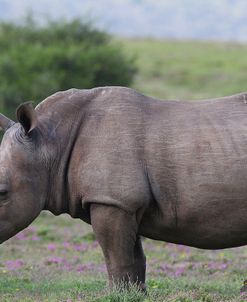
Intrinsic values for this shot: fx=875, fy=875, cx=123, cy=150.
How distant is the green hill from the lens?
127ft

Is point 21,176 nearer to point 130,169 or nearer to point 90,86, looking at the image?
point 130,169

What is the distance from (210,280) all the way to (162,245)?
11.9 feet

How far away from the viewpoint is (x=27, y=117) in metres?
7.91

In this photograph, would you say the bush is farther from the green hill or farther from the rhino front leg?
the rhino front leg

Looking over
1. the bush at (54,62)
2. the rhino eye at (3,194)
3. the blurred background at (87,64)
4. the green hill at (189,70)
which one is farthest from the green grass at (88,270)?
the green hill at (189,70)

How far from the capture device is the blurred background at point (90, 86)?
30.3 ft

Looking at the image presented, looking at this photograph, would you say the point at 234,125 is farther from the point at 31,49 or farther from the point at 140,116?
the point at 31,49

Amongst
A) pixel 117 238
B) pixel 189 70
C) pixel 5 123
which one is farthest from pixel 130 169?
pixel 189 70

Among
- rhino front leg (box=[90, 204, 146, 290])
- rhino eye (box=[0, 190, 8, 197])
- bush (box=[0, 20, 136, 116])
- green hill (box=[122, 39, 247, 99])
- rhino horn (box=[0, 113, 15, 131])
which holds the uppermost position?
rhino horn (box=[0, 113, 15, 131])

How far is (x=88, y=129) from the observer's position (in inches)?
316

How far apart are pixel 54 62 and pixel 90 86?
187 cm

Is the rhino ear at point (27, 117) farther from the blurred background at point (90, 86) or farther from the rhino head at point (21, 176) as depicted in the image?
the blurred background at point (90, 86)

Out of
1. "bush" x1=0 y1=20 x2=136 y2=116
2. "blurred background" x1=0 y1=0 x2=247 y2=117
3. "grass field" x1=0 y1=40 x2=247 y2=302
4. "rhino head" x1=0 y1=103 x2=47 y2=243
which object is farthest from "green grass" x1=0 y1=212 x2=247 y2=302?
"blurred background" x1=0 y1=0 x2=247 y2=117

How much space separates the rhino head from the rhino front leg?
1.94 ft
